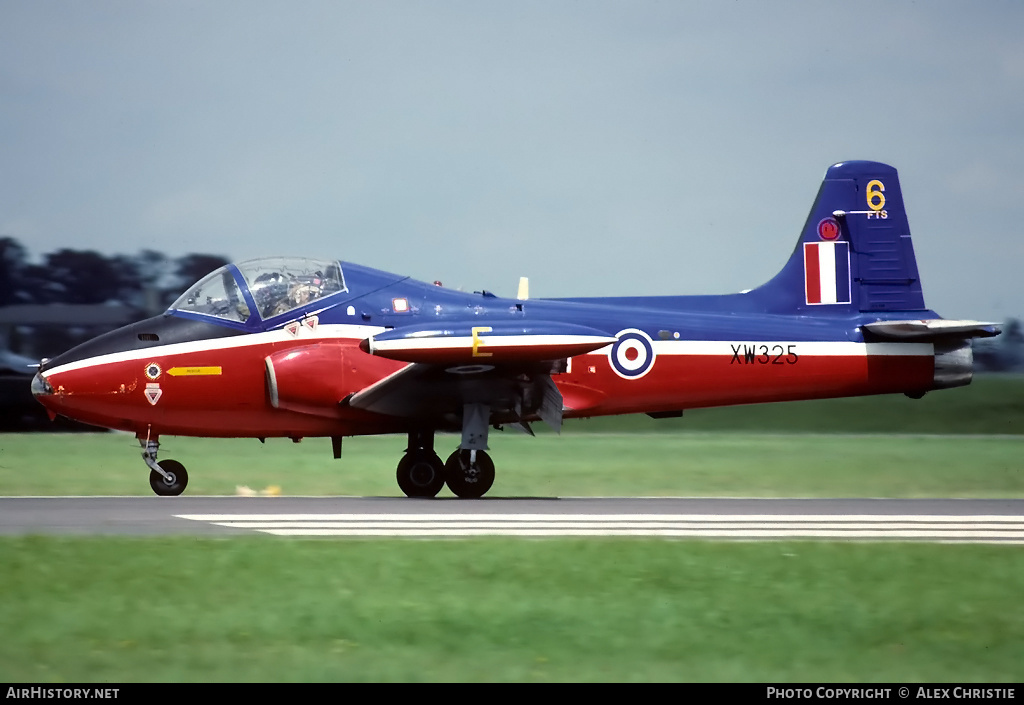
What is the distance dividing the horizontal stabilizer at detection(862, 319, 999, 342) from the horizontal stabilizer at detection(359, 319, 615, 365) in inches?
180

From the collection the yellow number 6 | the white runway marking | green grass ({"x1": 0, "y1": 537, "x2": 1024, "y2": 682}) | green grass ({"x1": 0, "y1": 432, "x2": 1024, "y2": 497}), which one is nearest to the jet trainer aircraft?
green grass ({"x1": 0, "y1": 432, "x2": 1024, "y2": 497})

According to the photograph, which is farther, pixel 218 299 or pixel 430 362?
pixel 218 299

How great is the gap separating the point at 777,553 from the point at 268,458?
43.9 feet

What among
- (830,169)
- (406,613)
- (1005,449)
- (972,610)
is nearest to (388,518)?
(406,613)

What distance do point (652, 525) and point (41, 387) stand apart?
797cm

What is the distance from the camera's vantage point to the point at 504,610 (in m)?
7.51

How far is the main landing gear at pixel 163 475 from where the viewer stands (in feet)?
50.9

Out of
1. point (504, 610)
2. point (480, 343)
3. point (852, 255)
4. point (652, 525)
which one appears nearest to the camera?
point (504, 610)

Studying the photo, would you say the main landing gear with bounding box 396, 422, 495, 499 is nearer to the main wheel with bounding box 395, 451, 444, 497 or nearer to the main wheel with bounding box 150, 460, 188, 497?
the main wheel with bounding box 395, 451, 444, 497

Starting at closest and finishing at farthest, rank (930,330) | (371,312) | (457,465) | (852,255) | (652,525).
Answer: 1. (652,525)
2. (457,465)
3. (371,312)
4. (930,330)
5. (852,255)

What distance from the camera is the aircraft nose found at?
15390 millimetres

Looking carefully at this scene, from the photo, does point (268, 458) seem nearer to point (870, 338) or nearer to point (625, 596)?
point (870, 338)

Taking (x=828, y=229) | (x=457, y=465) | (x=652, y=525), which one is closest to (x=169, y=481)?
(x=457, y=465)

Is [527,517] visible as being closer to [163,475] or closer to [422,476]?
[422,476]
